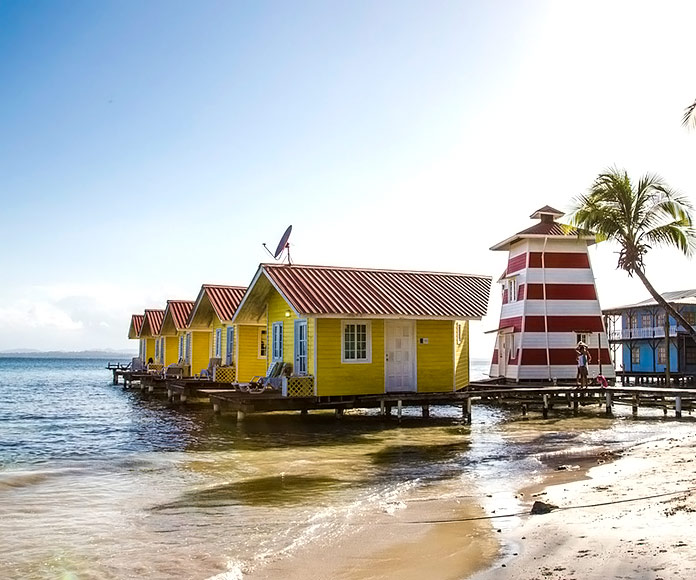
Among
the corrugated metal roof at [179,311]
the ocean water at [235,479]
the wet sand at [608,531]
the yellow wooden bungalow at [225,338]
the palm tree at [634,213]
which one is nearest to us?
the wet sand at [608,531]

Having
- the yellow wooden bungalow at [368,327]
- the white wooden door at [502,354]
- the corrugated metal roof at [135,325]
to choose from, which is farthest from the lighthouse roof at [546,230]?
the corrugated metal roof at [135,325]

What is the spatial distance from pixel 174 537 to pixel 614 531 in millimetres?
5510

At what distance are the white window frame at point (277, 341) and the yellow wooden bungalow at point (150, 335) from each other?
23.0m

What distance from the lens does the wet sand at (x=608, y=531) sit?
676 cm

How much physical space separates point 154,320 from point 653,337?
3294 cm

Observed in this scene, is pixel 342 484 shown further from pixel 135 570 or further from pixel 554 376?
pixel 554 376

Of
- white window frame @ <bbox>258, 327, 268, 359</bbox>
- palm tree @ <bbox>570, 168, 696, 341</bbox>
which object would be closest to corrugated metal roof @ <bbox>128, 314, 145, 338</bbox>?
white window frame @ <bbox>258, 327, 268, 359</bbox>

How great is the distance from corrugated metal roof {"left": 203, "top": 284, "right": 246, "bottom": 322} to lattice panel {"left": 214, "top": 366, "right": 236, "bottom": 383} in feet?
8.60

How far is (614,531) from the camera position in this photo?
8.12 metres

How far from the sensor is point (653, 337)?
44.5m

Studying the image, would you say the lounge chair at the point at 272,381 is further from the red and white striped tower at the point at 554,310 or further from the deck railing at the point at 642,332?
the deck railing at the point at 642,332

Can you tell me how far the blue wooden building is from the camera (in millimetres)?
43812

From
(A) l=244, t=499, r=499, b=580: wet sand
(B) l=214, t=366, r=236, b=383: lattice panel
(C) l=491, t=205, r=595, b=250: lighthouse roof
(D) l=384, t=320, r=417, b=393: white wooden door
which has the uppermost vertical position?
(C) l=491, t=205, r=595, b=250: lighthouse roof

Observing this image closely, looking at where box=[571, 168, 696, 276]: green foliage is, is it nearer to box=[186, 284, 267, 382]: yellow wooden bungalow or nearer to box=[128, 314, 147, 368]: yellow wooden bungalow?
box=[186, 284, 267, 382]: yellow wooden bungalow
